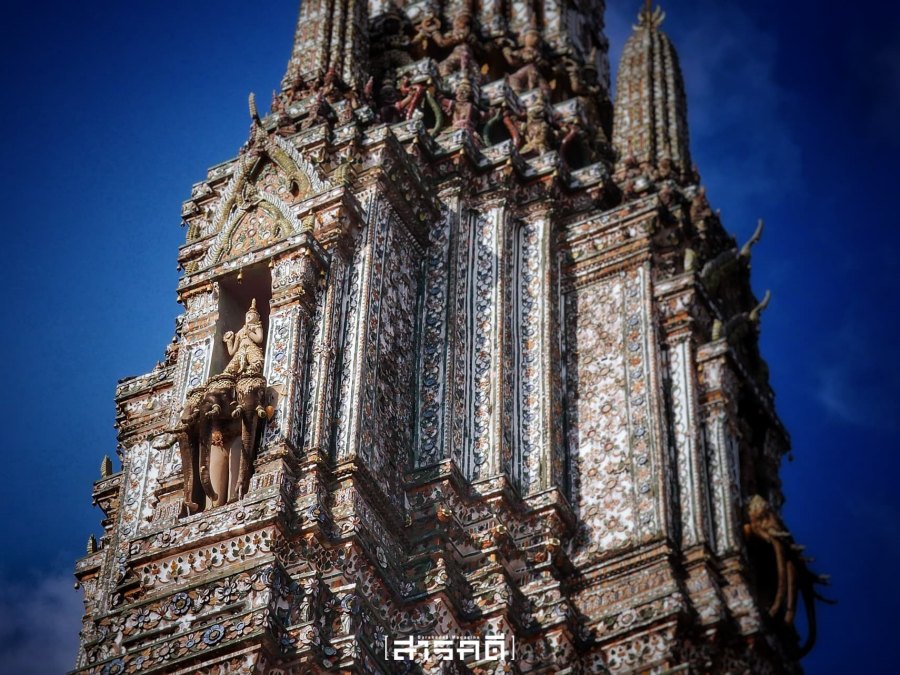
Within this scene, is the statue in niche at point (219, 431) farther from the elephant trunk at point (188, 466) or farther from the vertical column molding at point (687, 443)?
the vertical column molding at point (687, 443)

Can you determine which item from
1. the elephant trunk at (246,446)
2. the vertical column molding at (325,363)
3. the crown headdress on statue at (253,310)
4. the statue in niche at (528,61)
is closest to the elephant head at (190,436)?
the elephant trunk at (246,446)

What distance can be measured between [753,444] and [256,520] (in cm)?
701

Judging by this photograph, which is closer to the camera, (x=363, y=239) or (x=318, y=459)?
(x=318, y=459)

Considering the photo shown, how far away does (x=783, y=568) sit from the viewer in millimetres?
20719

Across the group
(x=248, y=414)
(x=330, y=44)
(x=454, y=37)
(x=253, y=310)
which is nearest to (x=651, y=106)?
(x=454, y=37)

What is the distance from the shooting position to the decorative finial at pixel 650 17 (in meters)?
29.0

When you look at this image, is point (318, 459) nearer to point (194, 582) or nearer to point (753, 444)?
point (194, 582)

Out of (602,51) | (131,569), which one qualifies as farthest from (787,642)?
Result: (602,51)

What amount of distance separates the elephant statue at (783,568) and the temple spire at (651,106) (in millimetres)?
6327

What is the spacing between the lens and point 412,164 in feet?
73.5

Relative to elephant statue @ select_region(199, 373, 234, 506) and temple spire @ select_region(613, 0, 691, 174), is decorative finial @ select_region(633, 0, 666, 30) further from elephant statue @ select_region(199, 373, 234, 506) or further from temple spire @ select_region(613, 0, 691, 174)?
elephant statue @ select_region(199, 373, 234, 506)

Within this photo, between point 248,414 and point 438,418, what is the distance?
239cm

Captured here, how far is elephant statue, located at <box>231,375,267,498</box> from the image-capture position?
18.7 metres

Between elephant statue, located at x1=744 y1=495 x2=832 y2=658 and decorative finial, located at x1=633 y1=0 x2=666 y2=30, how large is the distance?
9.66 meters
